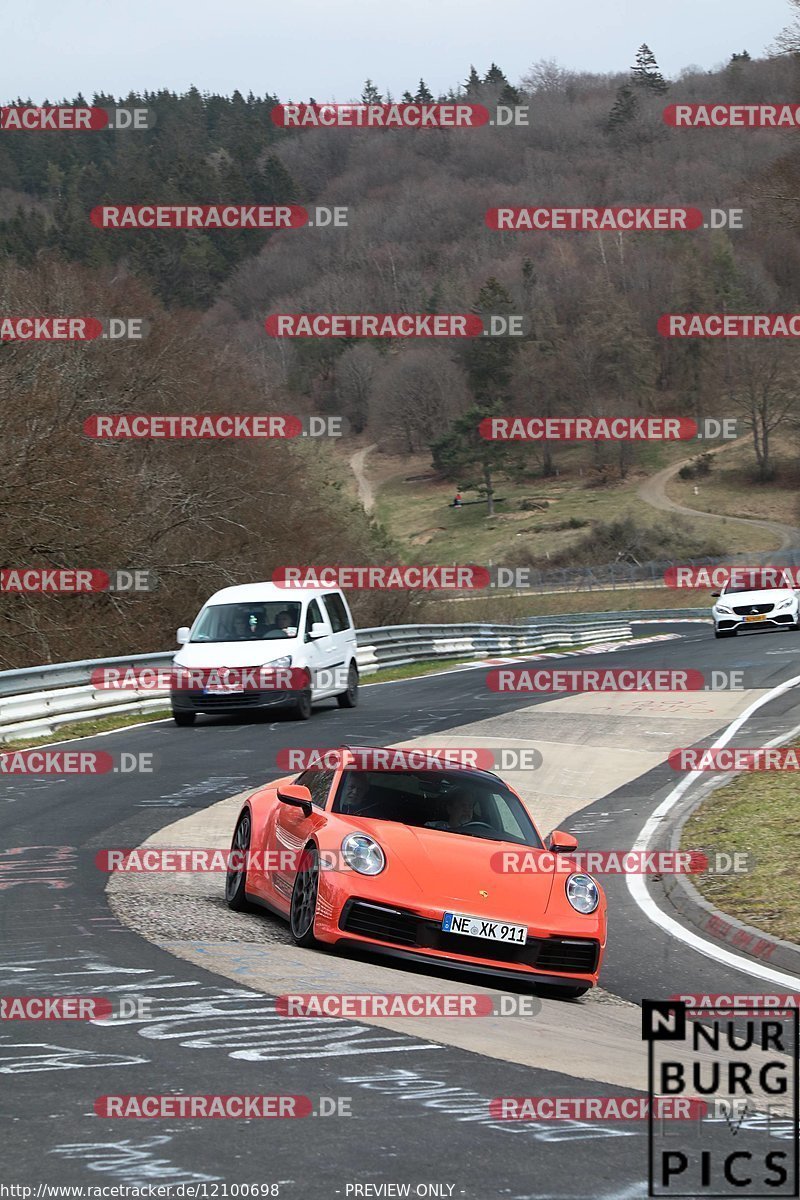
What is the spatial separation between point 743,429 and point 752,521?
90.4 feet

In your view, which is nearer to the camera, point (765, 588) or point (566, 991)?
point (566, 991)

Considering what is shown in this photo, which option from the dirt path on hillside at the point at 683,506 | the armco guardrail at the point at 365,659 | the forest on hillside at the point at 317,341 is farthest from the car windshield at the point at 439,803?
the dirt path on hillside at the point at 683,506

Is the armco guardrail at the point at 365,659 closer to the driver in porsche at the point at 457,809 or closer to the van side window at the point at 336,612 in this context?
the van side window at the point at 336,612

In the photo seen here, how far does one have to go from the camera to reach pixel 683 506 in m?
Answer: 103

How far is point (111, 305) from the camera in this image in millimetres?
47812

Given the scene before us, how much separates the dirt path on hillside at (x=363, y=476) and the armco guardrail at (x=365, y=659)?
59069mm

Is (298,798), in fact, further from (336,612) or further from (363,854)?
(336,612)

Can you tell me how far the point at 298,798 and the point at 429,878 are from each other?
1.10 metres

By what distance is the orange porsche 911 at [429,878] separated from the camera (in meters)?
8.24

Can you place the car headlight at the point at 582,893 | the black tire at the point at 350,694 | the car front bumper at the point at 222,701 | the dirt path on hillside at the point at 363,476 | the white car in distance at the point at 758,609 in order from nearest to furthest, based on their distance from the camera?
the car headlight at the point at 582,893
the car front bumper at the point at 222,701
the black tire at the point at 350,694
the white car in distance at the point at 758,609
the dirt path on hillside at the point at 363,476

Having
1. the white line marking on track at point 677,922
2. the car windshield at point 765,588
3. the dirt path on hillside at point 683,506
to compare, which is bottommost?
the white line marking on track at point 677,922

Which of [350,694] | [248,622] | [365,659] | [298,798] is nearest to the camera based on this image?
[298,798]

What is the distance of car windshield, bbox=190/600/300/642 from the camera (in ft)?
72.9

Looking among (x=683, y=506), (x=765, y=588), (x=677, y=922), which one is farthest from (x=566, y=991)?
(x=683, y=506)
